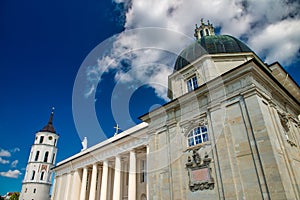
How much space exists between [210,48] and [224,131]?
8.58 m

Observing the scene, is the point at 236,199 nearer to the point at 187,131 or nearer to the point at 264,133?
the point at 264,133

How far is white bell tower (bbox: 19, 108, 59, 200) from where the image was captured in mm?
49062

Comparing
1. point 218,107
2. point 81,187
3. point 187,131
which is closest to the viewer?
point 218,107

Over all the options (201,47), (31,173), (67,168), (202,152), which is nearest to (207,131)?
(202,152)

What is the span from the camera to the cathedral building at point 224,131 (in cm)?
975

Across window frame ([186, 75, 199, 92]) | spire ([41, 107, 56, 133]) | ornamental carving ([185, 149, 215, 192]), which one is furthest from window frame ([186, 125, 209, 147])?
spire ([41, 107, 56, 133])

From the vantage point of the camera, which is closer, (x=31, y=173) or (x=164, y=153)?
(x=164, y=153)

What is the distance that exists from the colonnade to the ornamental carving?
9537mm

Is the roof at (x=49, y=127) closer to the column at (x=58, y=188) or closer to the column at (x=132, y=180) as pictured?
the column at (x=58, y=188)

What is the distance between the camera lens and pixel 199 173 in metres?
11.8

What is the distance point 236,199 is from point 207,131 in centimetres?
394

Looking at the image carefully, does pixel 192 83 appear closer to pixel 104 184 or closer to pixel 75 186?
pixel 104 184

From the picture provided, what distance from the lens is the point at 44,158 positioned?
53.2m

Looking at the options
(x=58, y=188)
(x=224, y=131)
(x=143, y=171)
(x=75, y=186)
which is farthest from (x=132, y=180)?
(x=58, y=188)
